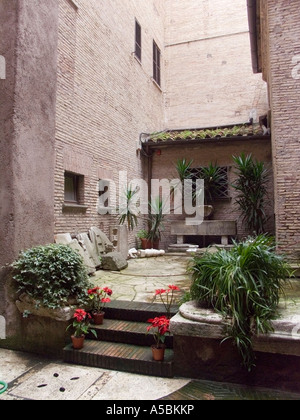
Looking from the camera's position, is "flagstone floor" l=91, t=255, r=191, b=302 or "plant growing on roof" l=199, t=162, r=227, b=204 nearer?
"flagstone floor" l=91, t=255, r=191, b=302

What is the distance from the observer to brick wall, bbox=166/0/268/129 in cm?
1212

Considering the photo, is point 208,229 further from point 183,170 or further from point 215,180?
point 183,170

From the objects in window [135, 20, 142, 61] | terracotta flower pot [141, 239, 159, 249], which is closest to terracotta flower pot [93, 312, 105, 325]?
terracotta flower pot [141, 239, 159, 249]

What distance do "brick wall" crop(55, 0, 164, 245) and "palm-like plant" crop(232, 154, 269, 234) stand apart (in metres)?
3.25

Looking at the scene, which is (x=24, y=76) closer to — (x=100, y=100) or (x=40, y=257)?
(x=40, y=257)

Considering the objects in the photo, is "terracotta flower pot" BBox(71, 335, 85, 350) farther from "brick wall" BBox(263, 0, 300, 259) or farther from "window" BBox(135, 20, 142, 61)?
"window" BBox(135, 20, 142, 61)

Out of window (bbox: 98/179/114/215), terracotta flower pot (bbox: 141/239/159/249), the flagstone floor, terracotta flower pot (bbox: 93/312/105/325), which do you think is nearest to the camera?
terracotta flower pot (bbox: 93/312/105/325)

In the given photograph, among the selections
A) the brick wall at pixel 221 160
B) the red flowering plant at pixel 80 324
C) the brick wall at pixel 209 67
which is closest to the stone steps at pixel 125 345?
the red flowering plant at pixel 80 324

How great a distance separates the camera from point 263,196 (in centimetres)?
884

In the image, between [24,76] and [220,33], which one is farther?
[220,33]

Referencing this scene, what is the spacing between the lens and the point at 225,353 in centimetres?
270

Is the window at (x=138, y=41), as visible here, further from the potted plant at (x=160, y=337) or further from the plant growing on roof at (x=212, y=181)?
the potted plant at (x=160, y=337)
